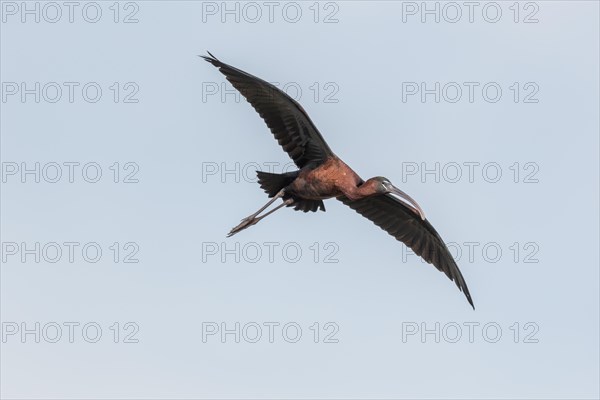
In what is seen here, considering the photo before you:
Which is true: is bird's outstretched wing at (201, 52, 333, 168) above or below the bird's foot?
above

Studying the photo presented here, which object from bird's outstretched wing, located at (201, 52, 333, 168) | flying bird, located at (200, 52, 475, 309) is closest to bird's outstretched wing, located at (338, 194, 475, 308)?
flying bird, located at (200, 52, 475, 309)

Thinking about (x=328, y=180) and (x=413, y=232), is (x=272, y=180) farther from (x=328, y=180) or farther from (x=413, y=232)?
(x=413, y=232)

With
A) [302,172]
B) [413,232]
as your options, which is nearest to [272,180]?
[302,172]

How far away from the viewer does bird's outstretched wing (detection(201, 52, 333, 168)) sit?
2752 centimetres

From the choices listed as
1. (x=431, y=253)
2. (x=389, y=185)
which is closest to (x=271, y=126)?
(x=389, y=185)

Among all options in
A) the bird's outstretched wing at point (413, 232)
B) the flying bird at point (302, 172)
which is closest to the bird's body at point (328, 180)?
the flying bird at point (302, 172)

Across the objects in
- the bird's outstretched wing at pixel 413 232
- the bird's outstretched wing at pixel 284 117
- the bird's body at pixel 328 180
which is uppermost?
the bird's outstretched wing at pixel 284 117

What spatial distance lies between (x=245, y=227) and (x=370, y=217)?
3113 millimetres

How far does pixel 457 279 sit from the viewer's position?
30.4 meters

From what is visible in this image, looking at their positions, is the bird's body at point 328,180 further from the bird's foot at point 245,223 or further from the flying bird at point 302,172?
the bird's foot at point 245,223

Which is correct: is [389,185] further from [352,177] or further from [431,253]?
[431,253]

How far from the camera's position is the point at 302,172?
27.9 m

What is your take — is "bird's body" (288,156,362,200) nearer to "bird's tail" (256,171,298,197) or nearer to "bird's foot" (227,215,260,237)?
"bird's tail" (256,171,298,197)

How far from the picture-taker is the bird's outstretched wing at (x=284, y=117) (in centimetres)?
2752
